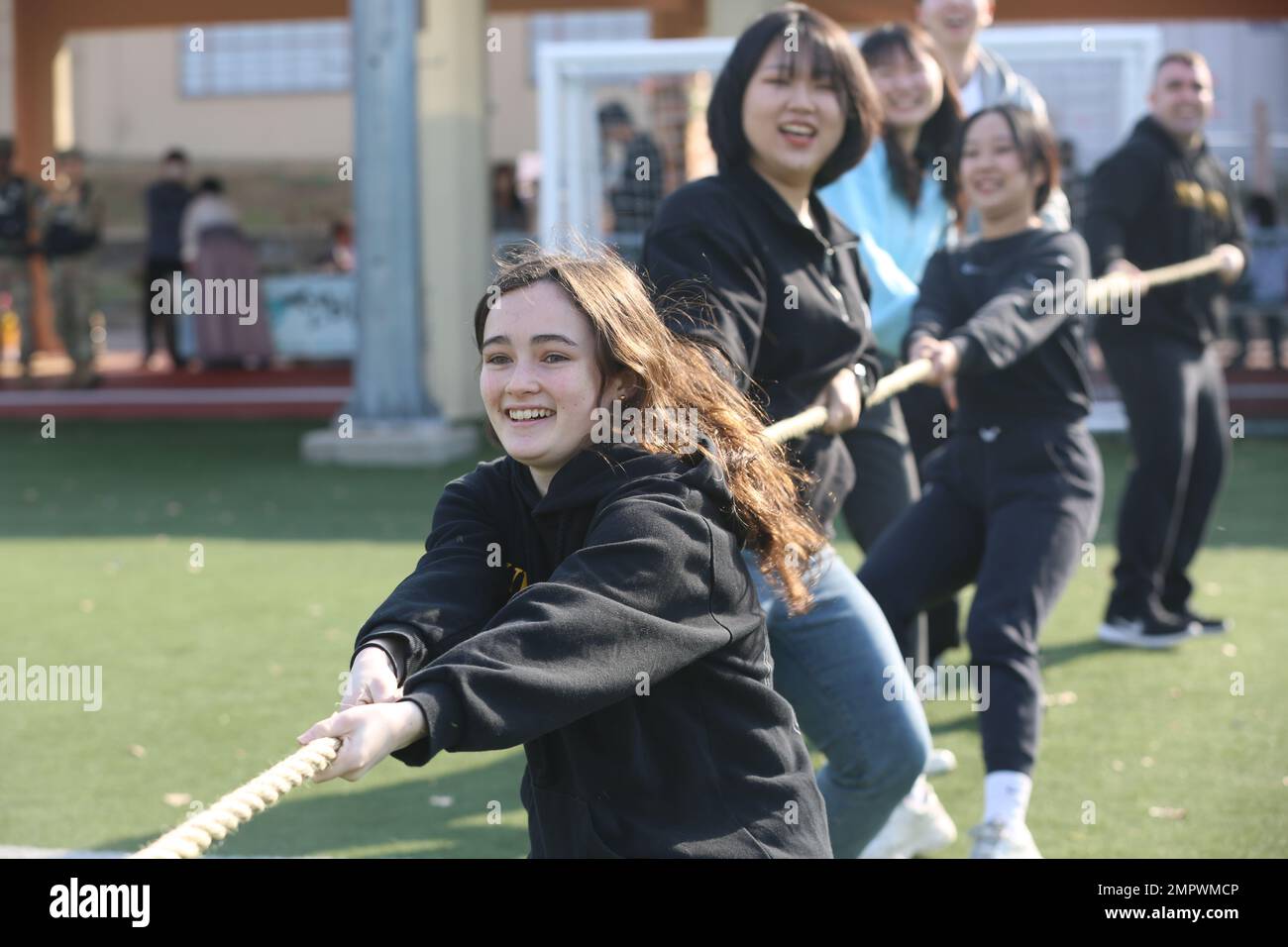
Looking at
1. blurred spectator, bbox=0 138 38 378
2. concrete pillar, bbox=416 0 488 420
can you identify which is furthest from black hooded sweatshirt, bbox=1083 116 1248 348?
blurred spectator, bbox=0 138 38 378

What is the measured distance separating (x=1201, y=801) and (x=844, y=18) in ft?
58.0

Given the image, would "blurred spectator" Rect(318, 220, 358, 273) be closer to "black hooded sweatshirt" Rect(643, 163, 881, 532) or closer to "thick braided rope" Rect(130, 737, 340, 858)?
"black hooded sweatshirt" Rect(643, 163, 881, 532)

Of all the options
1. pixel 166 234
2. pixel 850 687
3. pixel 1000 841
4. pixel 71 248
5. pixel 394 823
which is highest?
pixel 166 234

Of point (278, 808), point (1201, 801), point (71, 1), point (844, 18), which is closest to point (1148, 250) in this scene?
point (1201, 801)

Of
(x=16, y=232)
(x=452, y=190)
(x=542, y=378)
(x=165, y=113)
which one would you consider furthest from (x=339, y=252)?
(x=165, y=113)

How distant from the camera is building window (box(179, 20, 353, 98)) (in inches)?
1444

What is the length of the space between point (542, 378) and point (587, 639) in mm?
432

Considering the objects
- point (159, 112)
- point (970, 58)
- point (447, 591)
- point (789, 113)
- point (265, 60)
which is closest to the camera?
point (447, 591)

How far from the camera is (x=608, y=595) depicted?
7.35ft

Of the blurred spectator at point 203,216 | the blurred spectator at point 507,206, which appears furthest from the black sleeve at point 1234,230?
the blurred spectator at point 203,216

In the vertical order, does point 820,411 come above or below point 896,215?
below

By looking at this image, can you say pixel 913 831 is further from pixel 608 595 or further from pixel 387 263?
pixel 387 263

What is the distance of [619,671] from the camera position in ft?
7.29
